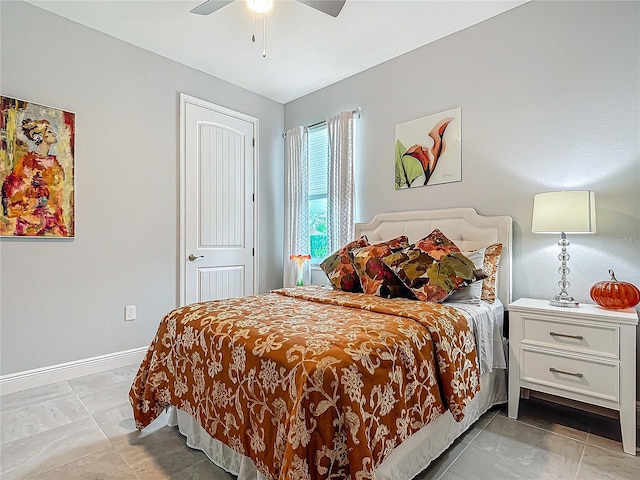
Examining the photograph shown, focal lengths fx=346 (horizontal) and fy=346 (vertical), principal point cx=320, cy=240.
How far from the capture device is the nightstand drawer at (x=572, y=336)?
181 cm

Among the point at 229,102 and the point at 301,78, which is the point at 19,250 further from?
the point at 301,78

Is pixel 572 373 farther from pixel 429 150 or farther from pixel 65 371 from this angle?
pixel 65 371

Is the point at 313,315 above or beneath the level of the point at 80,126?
beneath

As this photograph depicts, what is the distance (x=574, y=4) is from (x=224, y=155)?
3.16 meters

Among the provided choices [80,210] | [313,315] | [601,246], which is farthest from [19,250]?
[601,246]

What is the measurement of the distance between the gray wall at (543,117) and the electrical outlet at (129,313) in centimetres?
259

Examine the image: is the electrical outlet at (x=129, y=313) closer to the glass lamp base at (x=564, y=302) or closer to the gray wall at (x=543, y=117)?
the gray wall at (x=543, y=117)

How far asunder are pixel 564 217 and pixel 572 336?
0.68 metres

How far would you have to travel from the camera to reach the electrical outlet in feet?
10.00

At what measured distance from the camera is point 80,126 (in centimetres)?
279

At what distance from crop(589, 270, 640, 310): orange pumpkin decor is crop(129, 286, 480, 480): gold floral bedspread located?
33.0 inches

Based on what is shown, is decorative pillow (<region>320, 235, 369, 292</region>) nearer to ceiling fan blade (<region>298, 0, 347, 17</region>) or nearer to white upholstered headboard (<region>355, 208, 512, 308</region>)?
white upholstered headboard (<region>355, 208, 512, 308</region>)

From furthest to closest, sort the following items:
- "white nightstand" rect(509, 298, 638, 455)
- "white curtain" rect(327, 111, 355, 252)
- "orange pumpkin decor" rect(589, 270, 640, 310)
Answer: "white curtain" rect(327, 111, 355, 252)
"orange pumpkin decor" rect(589, 270, 640, 310)
"white nightstand" rect(509, 298, 638, 455)

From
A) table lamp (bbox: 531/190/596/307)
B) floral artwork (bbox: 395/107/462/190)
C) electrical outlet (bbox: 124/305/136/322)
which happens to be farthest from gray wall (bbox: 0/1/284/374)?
table lamp (bbox: 531/190/596/307)
